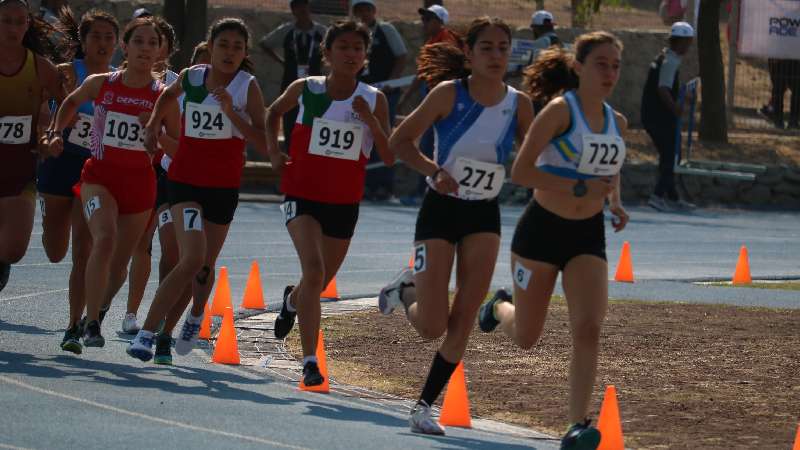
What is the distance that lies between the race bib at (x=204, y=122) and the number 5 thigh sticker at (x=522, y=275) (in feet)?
8.50

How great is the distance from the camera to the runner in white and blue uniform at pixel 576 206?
330 inches

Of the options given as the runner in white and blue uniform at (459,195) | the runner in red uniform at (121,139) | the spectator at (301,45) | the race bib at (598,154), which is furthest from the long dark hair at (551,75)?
the spectator at (301,45)

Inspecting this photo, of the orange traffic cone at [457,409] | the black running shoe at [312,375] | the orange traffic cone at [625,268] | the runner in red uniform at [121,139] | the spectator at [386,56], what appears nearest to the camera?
the orange traffic cone at [457,409]

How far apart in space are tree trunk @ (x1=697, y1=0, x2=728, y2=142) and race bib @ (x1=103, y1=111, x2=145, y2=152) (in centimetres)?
1920

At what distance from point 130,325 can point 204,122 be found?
82.0 inches

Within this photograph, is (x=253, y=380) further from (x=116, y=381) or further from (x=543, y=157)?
(x=543, y=157)

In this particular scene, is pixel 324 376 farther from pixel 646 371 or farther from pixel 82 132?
pixel 82 132

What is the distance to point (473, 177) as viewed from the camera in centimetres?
896

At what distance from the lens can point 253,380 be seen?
10.5 metres

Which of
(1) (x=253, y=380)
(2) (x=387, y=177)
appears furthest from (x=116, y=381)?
(2) (x=387, y=177)

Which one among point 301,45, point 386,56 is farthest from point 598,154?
point 301,45

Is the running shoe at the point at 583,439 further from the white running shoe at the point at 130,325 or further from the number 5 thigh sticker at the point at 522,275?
the white running shoe at the point at 130,325

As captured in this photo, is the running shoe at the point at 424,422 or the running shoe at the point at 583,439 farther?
the running shoe at the point at 424,422

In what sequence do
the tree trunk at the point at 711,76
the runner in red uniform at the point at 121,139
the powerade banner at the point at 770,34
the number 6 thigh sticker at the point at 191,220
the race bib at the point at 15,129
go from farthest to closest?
the powerade banner at the point at 770,34 < the tree trunk at the point at 711,76 < the race bib at the point at 15,129 < the runner in red uniform at the point at 121,139 < the number 6 thigh sticker at the point at 191,220
